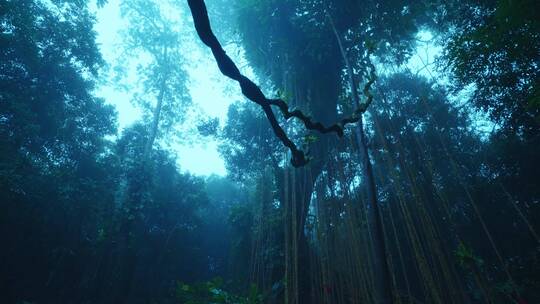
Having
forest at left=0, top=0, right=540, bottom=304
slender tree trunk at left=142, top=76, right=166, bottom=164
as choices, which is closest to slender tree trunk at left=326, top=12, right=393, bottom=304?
forest at left=0, top=0, right=540, bottom=304

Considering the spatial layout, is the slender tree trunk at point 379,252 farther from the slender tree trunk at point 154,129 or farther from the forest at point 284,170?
the slender tree trunk at point 154,129

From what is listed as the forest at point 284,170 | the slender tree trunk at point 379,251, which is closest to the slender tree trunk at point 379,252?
the slender tree trunk at point 379,251

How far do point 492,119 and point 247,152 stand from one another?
534 centimetres

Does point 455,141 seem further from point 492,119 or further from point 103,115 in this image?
point 103,115

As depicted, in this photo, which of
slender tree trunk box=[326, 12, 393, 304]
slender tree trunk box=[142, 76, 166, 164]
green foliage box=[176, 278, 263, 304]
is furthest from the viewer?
slender tree trunk box=[142, 76, 166, 164]

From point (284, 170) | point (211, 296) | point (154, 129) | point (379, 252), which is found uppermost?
point (154, 129)

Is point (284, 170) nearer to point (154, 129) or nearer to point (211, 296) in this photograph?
point (211, 296)

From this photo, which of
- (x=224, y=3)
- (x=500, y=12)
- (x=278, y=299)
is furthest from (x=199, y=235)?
(x=500, y=12)

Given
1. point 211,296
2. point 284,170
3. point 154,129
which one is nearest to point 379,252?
point 211,296

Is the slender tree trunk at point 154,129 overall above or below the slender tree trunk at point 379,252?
above

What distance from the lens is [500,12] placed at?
2688mm

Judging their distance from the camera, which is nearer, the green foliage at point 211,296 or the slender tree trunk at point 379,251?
the slender tree trunk at point 379,251

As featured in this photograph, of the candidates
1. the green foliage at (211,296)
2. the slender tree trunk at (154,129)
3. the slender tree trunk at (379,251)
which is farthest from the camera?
the slender tree trunk at (154,129)

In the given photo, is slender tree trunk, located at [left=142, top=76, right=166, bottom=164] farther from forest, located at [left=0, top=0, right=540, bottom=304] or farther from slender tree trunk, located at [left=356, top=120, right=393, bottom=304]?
slender tree trunk, located at [left=356, top=120, right=393, bottom=304]
